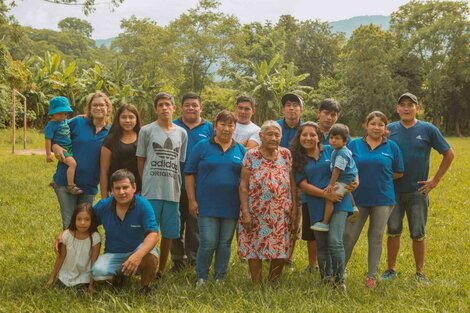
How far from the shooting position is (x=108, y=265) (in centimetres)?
428

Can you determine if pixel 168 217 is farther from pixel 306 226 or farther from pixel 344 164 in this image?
pixel 344 164

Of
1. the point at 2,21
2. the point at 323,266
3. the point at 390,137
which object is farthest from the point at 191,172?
the point at 2,21

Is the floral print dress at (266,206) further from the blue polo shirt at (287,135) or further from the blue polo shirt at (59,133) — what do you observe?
A: the blue polo shirt at (59,133)

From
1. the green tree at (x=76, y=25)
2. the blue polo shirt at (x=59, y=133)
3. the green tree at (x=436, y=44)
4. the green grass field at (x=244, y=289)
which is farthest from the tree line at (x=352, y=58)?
the green tree at (x=76, y=25)

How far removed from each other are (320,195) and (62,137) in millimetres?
2467

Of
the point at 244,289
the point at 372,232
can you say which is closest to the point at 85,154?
the point at 244,289

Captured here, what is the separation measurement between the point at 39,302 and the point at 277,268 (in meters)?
2.05

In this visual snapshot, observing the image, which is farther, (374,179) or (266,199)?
Result: (374,179)

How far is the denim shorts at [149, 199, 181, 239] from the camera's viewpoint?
4758 mm

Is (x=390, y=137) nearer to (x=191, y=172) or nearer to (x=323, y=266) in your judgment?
(x=323, y=266)

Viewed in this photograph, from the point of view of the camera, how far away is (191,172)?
4.62m

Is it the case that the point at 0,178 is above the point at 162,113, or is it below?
below

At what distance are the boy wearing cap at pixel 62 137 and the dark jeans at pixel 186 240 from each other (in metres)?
→ 1.11

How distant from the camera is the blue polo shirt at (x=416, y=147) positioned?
197 inches
